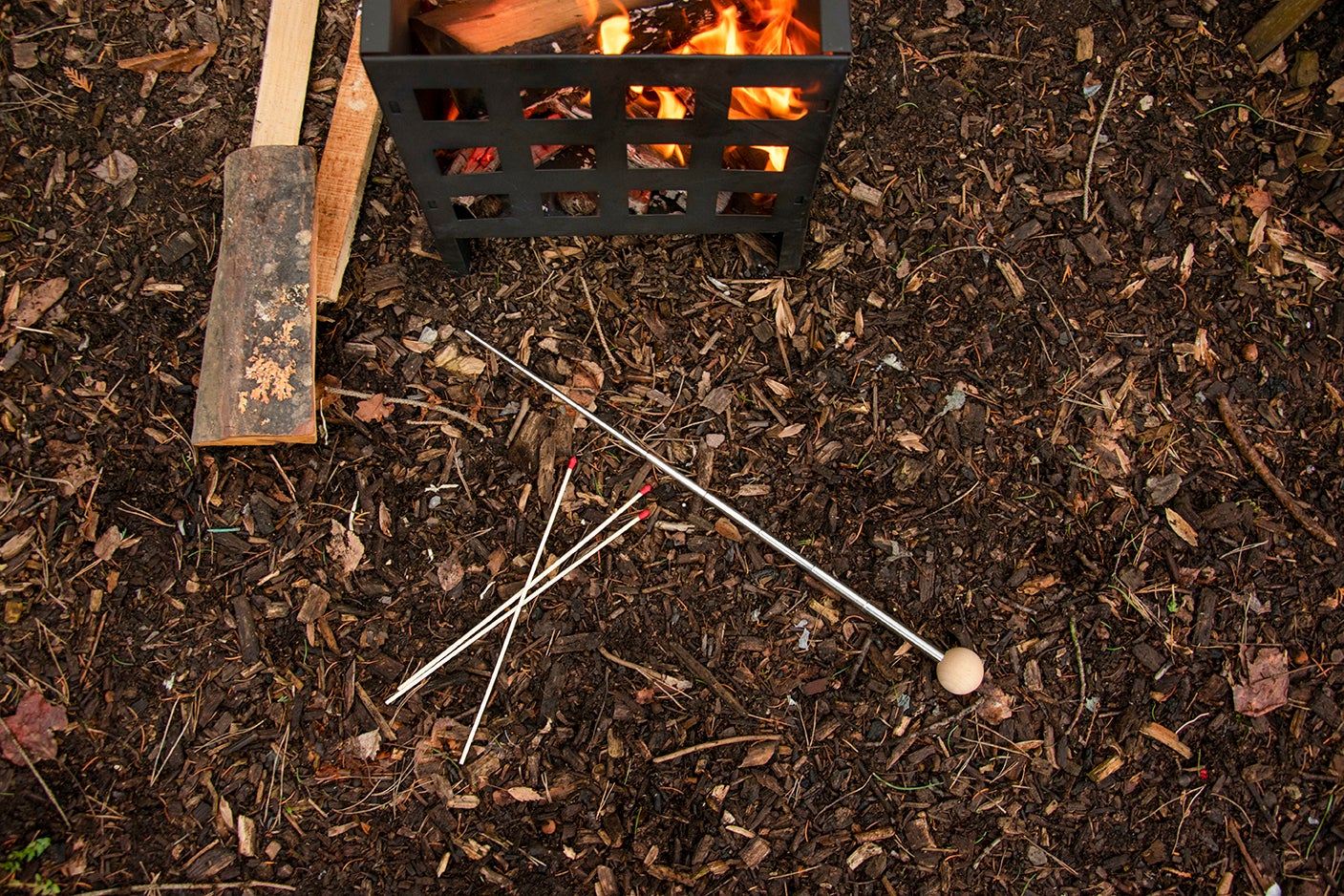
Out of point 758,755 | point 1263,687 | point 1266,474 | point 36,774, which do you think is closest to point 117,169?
point 36,774

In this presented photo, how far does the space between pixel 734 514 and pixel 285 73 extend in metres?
2.16

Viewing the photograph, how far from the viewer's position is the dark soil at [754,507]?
7.77 feet

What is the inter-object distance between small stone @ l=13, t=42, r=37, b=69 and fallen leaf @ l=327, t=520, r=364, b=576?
2039 mm

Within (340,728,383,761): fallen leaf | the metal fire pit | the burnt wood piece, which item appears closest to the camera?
the metal fire pit

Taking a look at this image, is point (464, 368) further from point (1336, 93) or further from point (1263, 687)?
point (1336, 93)

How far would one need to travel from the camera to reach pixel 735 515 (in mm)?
2559

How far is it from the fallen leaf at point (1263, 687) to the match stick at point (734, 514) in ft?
2.77

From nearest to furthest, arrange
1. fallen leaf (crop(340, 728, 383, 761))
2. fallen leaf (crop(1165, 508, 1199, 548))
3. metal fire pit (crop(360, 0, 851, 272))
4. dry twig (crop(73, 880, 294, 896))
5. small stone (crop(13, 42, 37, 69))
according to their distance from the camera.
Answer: metal fire pit (crop(360, 0, 851, 272)) → dry twig (crop(73, 880, 294, 896)) → fallen leaf (crop(340, 728, 383, 761)) → fallen leaf (crop(1165, 508, 1199, 548)) → small stone (crop(13, 42, 37, 69))

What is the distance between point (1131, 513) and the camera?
2.64 m

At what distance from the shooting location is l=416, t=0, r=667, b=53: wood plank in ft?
7.59

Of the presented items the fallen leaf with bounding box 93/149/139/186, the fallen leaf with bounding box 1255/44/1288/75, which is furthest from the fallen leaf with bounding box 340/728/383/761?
the fallen leaf with bounding box 1255/44/1288/75

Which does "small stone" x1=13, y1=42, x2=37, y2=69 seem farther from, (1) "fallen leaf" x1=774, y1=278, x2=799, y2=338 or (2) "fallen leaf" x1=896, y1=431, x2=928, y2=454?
(2) "fallen leaf" x1=896, y1=431, x2=928, y2=454

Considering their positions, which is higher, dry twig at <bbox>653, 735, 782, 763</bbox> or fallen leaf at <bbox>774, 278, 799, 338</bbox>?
fallen leaf at <bbox>774, 278, 799, 338</bbox>

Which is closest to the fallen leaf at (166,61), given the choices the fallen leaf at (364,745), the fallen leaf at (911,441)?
the fallen leaf at (364,745)
